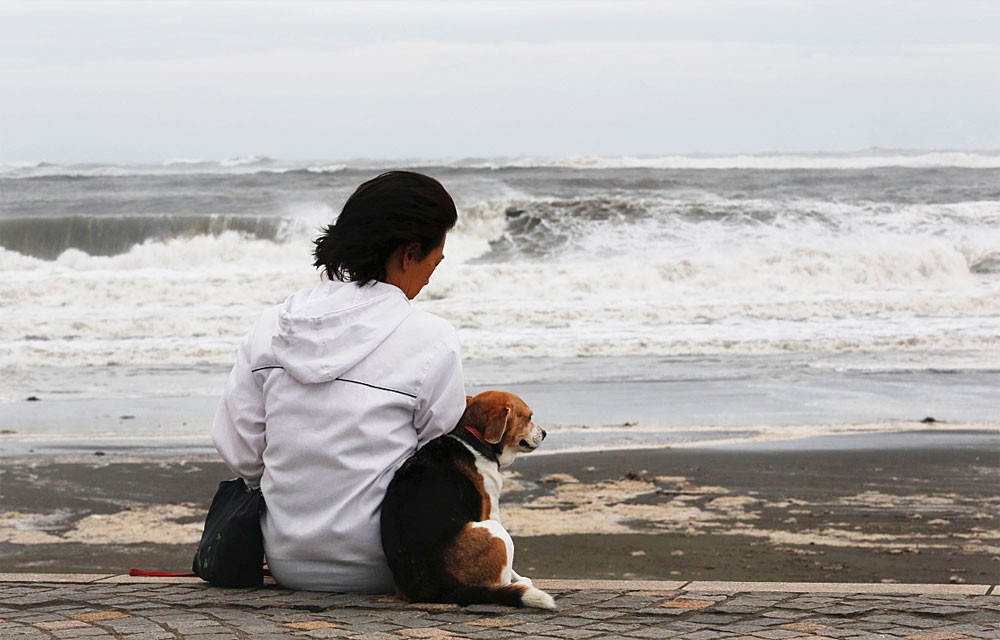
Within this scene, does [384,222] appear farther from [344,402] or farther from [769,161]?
[769,161]

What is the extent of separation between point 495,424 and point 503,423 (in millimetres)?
26

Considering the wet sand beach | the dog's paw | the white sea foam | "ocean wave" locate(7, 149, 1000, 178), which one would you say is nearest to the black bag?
the dog's paw

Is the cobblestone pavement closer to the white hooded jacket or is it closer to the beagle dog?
the beagle dog

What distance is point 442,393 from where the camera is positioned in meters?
3.87

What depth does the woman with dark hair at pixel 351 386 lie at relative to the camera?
385 centimetres

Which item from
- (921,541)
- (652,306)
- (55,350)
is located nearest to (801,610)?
(921,541)

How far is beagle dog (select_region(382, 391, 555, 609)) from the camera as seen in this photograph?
3.80 m

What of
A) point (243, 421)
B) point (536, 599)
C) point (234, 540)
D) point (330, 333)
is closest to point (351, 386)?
point (330, 333)

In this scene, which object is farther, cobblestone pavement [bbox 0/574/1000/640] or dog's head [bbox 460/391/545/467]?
dog's head [bbox 460/391/545/467]

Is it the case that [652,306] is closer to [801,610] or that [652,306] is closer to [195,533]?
[195,533]

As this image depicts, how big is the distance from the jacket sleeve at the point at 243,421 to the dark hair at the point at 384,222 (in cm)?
43

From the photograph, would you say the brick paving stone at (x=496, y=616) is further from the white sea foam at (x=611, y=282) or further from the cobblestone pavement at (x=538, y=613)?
the white sea foam at (x=611, y=282)

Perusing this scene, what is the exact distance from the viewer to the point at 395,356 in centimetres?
386

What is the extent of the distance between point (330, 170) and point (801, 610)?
4233cm
